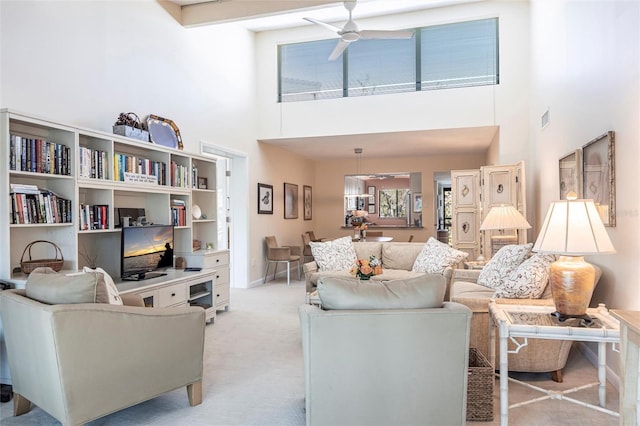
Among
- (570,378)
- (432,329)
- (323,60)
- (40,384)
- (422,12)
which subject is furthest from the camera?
(323,60)

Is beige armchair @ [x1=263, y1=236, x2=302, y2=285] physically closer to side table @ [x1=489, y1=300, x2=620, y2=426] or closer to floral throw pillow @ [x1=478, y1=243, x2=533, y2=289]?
floral throw pillow @ [x1=478, y1=243, x2=533, y2=289]

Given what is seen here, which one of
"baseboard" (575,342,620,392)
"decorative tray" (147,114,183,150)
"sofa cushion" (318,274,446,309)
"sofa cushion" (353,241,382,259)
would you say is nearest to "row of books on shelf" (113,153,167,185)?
"decorative tray" (147,114,183,150)

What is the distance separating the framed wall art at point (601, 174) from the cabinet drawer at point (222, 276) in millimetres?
3725

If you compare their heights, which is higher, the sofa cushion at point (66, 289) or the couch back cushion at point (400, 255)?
the sofa cushion at point (66, 289)

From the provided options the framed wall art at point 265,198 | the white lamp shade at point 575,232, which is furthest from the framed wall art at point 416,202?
the white lamp shade at point 575,232

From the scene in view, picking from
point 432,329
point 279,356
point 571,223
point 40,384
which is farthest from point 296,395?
point 571,223

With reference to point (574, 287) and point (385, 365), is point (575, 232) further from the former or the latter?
point (385, 365)

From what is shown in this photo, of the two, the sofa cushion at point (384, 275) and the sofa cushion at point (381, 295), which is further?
the sofa cushion at point (384, 275)

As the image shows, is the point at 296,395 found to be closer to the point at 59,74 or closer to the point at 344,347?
the point at 344,347

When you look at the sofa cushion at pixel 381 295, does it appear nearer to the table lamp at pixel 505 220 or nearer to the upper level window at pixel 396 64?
the table lamp at pixel 505 220

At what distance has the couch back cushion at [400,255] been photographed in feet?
18.4

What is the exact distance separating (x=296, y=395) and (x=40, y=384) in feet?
4.71

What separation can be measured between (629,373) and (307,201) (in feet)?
26.9

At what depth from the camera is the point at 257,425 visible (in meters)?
2.38
